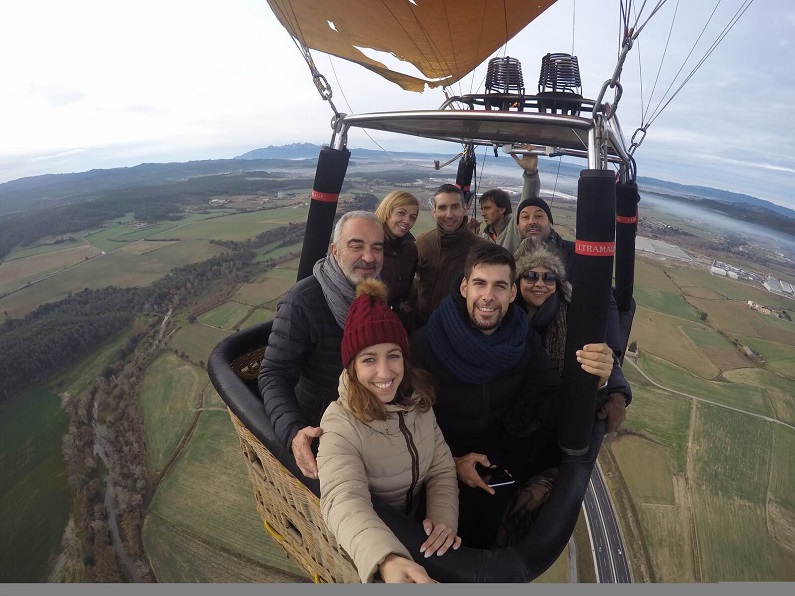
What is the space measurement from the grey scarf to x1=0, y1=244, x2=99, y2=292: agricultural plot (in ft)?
112

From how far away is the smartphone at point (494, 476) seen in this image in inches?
49.3

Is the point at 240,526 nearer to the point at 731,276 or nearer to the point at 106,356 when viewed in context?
the point at 106,356

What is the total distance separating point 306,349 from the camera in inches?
59.9

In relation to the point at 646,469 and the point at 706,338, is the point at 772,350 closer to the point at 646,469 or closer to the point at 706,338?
the point at 706,338

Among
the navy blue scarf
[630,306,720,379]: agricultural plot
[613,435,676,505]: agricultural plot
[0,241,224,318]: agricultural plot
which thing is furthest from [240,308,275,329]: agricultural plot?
the navy blue scarf

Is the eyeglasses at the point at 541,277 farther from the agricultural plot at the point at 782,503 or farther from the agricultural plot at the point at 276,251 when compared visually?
the agricultural plot at the point at 276,251

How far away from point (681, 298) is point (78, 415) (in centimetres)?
3181

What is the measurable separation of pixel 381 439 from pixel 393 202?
1500 mm

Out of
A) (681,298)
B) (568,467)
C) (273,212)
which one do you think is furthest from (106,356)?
(681,298)

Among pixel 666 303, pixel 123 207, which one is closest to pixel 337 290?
pixel 666 303

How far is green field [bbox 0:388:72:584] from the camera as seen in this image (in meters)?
11.7

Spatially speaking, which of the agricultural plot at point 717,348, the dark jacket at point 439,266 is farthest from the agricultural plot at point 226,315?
the agricultural plot at point 717,348

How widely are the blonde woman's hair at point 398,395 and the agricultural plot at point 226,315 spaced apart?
64.3ft

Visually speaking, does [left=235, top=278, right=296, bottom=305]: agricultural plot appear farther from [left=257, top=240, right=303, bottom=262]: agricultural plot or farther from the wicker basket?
the wicker basket
